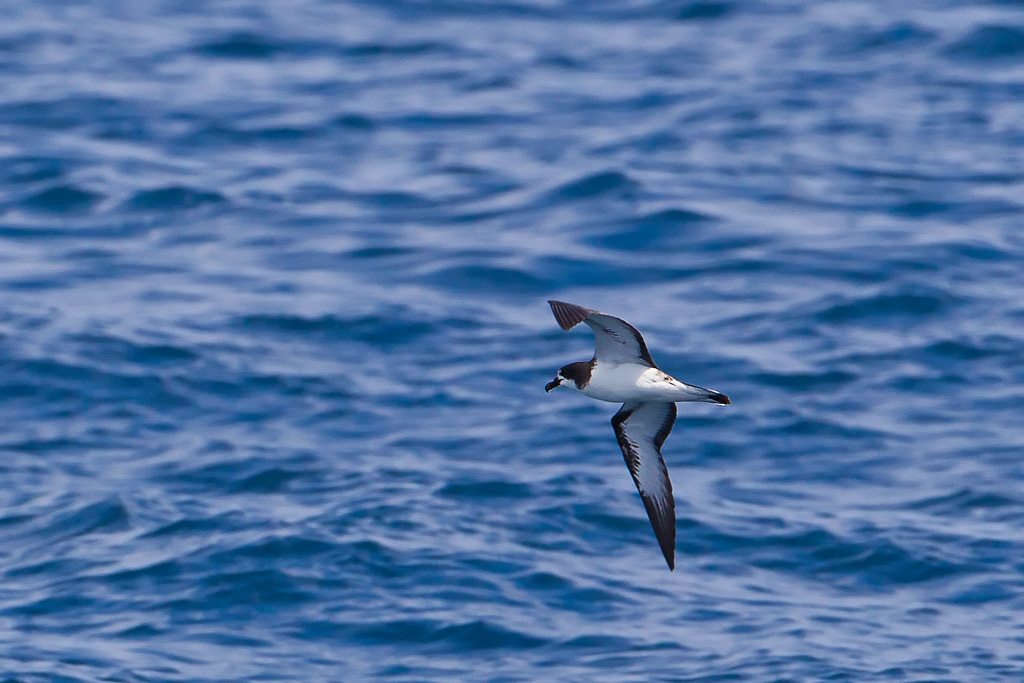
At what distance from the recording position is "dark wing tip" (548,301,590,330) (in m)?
8.27

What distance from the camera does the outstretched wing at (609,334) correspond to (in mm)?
8359

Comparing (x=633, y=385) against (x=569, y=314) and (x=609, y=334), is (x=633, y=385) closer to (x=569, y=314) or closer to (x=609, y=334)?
(x=609, y=334)

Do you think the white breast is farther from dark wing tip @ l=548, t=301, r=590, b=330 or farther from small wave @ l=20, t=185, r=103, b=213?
small wave @ l=20, t=185, r=103, b=213

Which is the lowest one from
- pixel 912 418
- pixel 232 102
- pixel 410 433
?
pixel 912 418

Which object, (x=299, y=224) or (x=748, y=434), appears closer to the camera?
(x=748, y=434)

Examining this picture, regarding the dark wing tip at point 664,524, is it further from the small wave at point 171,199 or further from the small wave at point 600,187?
the small wave at point 171,199

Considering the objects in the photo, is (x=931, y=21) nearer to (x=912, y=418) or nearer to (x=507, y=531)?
(x=912, y=418)

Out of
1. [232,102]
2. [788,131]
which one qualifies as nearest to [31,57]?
[232,102]

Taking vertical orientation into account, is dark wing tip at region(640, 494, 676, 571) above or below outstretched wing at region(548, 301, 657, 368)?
below

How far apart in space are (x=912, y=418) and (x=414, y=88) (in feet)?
39.1

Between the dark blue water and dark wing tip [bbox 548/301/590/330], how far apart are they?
4.63 metres

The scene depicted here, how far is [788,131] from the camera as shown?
891 inches

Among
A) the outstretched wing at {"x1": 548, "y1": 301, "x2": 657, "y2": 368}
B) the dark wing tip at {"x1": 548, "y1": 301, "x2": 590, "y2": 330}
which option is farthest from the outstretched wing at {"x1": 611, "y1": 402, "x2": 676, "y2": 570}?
the dark wing tip at {"x1": 548, "y1": 301, "x2": 590, "y2": 330}

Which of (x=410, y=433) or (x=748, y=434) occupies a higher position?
(x=410, y=433)
